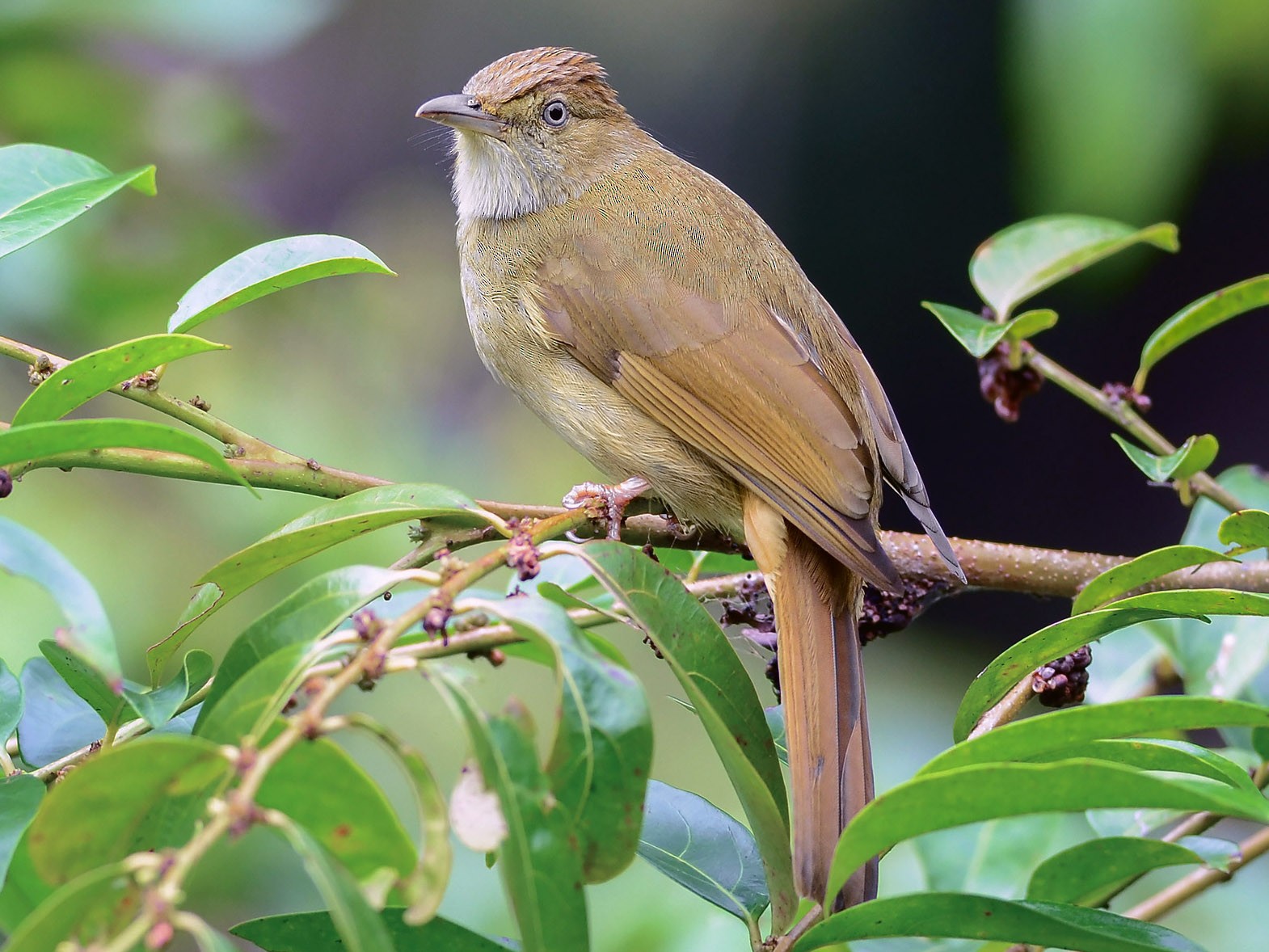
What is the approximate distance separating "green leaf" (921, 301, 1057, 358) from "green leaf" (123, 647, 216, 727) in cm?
138

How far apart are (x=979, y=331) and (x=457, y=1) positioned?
16.9 ft

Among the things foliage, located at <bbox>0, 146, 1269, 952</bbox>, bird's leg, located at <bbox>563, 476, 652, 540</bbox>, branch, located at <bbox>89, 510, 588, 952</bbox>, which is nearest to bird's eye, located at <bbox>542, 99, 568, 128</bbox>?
bird's leg, located at <bbox>563, 476, 652, 540</bbox>

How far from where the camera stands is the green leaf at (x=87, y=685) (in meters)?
1.60

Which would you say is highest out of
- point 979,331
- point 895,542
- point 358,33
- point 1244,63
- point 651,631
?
point 358,33

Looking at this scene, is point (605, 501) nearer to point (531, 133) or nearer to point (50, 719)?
point (50, 719)

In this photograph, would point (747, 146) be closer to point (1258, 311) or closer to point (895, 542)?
point (1258, 311)

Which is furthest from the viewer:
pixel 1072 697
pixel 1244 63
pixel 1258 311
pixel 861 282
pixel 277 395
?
pixel 861 282

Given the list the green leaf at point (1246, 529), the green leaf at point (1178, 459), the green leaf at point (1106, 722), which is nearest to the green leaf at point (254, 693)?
the green leaf at point (1106, 722)

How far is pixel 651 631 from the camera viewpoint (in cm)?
145

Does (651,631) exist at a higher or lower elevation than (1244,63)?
lower

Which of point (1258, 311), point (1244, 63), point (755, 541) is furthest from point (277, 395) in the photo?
point (1258, 311)

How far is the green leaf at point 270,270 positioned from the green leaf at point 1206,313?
4.88ft

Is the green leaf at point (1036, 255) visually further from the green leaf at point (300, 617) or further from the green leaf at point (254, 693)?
the green leaf at point (254, 693)

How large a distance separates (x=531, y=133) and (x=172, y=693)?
88.6 inches
